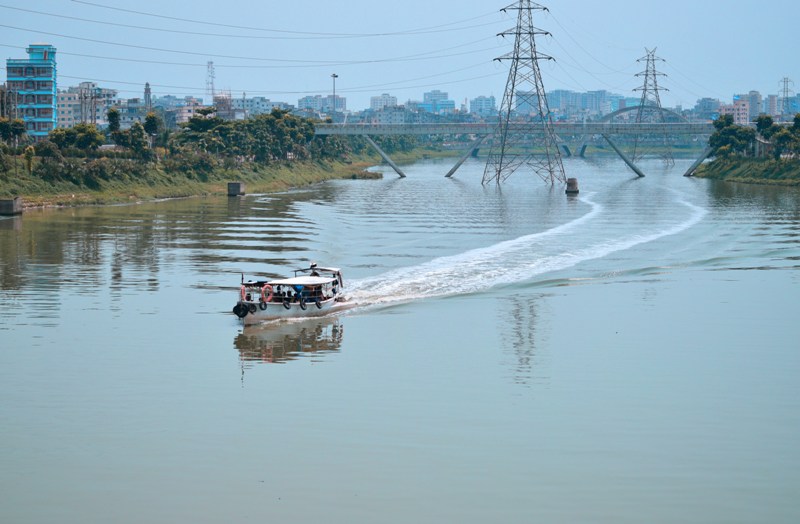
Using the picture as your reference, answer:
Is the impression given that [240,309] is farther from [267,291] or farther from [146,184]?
[146,184]

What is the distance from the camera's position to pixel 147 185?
337 ft

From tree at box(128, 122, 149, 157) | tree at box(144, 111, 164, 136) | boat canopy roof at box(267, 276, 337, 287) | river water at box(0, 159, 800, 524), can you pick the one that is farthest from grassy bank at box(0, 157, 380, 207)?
boat canopy roof at box(267, 276, 337, 287)

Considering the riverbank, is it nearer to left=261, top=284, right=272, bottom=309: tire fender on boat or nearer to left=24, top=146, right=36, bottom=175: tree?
left=24, top=146, right=36, bottom=175: tree

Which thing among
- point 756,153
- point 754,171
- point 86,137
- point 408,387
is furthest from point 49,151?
point 756,153

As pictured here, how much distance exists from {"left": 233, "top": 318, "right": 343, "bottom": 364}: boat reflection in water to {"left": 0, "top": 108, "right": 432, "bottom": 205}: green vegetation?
52932 millimetres

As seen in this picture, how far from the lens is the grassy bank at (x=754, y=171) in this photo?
129 m

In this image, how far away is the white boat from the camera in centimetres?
3656

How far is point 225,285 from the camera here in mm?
45000

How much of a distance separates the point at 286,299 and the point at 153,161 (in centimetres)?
7677

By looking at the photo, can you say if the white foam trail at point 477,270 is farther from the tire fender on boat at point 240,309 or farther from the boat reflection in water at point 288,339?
the tire fender on boat at point 240,309

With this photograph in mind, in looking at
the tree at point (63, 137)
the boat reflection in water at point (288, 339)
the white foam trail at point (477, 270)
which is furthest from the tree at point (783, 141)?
the boat reflection in water at point (288, 339)

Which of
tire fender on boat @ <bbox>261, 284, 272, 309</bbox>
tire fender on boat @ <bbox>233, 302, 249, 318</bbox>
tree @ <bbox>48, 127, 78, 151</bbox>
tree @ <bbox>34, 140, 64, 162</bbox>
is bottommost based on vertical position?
tire fender on boat @ <bbox>233, 302, 249, 318</bbox>

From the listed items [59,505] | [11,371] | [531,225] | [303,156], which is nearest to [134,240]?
[531,225]

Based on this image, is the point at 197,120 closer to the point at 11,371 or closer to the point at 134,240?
the point at 134,240
